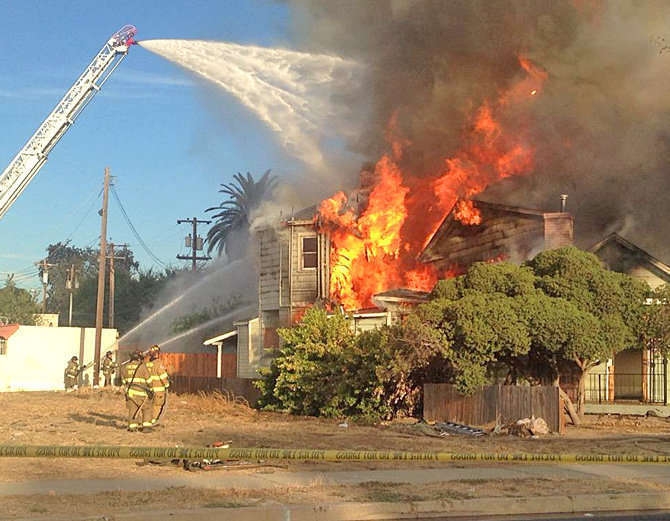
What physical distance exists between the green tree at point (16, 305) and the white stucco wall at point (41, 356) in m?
30.1

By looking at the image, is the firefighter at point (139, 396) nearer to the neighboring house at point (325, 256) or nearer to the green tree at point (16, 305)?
the neighboring house at point (325, 256)

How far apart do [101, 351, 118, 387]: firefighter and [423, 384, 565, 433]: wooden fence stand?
2166cm

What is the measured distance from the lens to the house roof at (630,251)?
1009 inches

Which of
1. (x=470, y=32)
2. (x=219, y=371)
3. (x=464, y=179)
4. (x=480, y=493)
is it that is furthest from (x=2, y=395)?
(x=480, y=493)

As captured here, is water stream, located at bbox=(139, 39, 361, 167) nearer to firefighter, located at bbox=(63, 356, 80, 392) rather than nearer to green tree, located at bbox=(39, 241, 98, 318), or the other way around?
firefighter, located at bbox=(63, 356, 80, 392)

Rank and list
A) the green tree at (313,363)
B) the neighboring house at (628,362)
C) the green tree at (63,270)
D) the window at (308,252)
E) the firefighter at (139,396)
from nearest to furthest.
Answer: the firefighter at (139,396) < the green tree at (313,363) < the neighboring house at (628,362) < the window at (308,252) < the green tree at (63,270)

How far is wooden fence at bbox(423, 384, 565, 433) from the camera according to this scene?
18828 mm

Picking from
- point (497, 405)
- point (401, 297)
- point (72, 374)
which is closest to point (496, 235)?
point (401, 297)

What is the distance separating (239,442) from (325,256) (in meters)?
17.0

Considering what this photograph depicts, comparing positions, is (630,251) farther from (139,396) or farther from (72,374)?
(72,374)

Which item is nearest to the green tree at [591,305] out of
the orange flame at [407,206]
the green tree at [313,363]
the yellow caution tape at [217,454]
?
the green tree at [313,363]

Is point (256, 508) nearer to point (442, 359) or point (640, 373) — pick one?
point (442, 359)

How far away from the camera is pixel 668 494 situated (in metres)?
11.0

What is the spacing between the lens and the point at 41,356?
41719 millimetres
